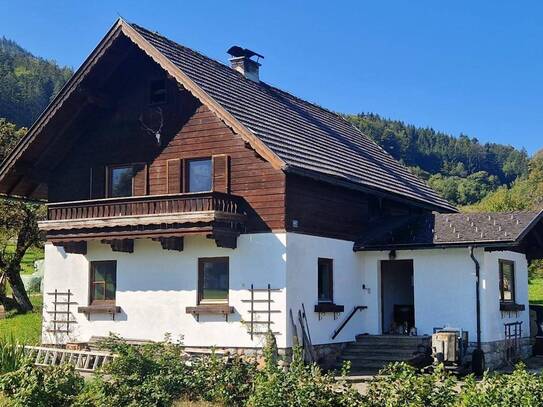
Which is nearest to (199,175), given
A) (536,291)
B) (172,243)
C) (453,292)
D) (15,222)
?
(172,243)

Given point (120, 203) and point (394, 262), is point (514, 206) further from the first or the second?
point (120, 203)

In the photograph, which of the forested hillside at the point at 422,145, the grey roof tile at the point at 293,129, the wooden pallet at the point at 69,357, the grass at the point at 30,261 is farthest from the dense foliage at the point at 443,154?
the wooden pallet at the point at 69,357

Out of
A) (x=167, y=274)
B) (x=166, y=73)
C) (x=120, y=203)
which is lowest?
(x=167, y=274)

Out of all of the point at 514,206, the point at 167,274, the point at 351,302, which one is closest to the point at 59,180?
the point at 167,274

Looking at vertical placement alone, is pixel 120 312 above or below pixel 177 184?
below

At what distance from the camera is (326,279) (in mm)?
20016

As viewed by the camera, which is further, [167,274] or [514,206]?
[514,206]

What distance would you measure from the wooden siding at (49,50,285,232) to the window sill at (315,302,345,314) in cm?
244

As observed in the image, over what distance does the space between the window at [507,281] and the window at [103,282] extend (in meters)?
10.7

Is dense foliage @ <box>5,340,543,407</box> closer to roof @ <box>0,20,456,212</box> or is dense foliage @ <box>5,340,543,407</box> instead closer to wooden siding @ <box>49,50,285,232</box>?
wooden siding @ <box>49,50,285,232</box>

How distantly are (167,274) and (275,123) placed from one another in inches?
194

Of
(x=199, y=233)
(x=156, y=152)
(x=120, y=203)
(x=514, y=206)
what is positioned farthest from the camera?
(x=514, y=206)

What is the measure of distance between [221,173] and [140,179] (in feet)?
8.77

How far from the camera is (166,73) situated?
20312mm
